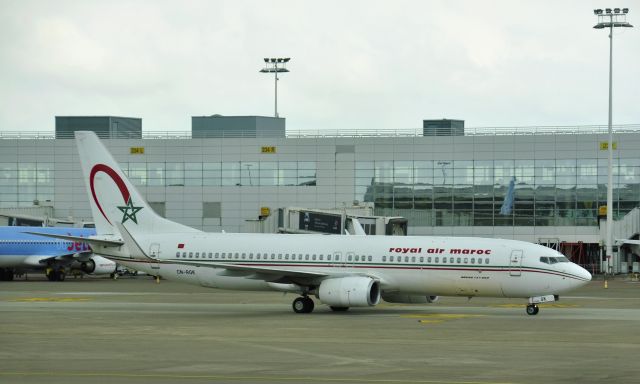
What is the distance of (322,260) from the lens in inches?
1816

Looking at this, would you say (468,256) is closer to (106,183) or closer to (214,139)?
(106,183)

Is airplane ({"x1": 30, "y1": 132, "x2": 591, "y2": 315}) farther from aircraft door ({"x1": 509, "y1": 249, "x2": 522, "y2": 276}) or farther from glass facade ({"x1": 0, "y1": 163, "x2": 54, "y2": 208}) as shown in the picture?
glass facade ({"x1": 0, "y1": 163, "x2": 54, "y2": 208})

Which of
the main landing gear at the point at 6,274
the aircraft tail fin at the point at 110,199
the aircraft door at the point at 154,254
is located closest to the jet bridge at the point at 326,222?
the main landing gear at the point at 6,274

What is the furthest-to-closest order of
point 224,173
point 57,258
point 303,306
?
point 224,173
point 57,258
point 303,306

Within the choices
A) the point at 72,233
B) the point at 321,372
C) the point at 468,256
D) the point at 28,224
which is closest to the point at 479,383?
the point at 321,372

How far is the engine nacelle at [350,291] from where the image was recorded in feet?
142

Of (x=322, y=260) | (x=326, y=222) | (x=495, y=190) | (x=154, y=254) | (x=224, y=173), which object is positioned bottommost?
(x=322, y=260)

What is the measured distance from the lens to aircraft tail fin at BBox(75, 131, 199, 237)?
4962 centimetres

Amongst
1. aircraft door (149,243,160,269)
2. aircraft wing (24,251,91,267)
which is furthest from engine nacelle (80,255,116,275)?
aircraft door (149,243,160,269)

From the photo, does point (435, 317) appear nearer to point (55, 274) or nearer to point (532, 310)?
point (532, 310)

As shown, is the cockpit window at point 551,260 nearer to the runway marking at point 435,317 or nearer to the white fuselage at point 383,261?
the white fuselage at point 383,261

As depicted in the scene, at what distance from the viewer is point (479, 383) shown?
74.8 ft

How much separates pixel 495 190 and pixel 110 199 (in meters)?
59.8

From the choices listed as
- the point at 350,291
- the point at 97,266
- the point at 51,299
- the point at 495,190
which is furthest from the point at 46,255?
the point at 350,291
